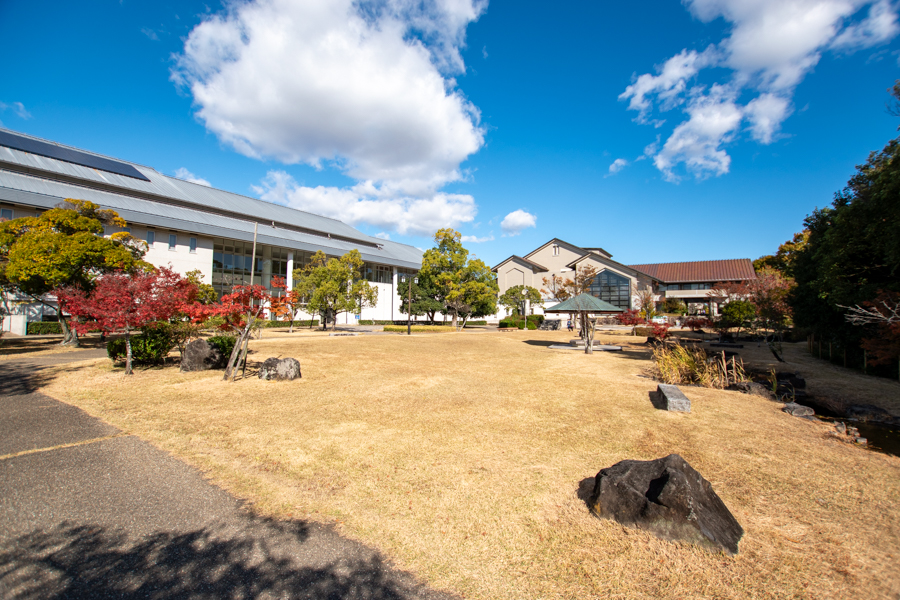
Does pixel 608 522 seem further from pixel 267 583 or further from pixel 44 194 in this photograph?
pixel 44 194

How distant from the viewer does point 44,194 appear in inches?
839

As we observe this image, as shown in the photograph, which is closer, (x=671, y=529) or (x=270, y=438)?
(x=671, y=529)

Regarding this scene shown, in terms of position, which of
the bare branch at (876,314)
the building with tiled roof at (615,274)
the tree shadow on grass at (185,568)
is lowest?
the tree shadow on grass at (185,568)

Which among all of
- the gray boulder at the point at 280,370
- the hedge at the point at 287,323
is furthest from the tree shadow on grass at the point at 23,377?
the hedge at the point at 287,323

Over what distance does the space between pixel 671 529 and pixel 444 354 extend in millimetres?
12238

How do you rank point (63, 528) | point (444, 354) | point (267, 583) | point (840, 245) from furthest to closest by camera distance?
point (444, 354), point (840, 245), point (63, 528), point (267, 583)

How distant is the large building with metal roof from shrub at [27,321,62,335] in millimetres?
6068

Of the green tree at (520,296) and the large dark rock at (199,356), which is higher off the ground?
the green tree at (520,296)

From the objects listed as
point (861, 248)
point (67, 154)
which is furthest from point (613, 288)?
point (67, 154)

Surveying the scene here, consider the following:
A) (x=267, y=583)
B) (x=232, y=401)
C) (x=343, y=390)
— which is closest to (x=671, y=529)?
(x=267, y=583)

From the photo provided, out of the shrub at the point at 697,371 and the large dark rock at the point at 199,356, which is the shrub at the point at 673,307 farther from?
the large dark rock at the point at 199,356

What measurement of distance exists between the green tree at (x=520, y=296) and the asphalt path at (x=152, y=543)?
130 feet

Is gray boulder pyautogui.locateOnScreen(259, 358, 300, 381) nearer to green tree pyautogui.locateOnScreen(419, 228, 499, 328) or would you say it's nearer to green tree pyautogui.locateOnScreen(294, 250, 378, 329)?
green tree pyautogui.locateOnScreen(294, 250, 378, 329)

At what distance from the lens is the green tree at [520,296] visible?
4244 cm
